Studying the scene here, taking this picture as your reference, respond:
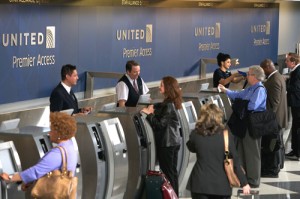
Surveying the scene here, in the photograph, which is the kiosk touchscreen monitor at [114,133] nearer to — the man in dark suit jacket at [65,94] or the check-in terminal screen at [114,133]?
the check-in terminal screen at [114,133]

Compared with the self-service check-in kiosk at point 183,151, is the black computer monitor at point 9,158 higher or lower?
higher

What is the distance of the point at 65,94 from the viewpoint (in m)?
8.33

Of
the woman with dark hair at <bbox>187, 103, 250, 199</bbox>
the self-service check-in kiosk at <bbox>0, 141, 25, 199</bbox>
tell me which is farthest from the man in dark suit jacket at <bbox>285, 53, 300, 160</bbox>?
the self-service check-in kiosk at <bbox>0, 141, 25, 199</bbox>

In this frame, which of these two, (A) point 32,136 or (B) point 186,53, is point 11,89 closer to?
(A) point 32,136

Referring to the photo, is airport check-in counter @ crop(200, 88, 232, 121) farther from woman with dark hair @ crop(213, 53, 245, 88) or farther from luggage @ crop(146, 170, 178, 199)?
luggage @ crop(146, 170, 178, 199)

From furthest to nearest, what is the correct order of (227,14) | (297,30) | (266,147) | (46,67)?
(297,30)
(227,14)
(266,147)
(46,67)

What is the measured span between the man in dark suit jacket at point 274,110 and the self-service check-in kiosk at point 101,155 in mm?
3170

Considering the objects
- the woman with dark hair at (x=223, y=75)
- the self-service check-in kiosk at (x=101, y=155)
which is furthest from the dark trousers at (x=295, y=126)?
the self-service check-in kiosk at (x=101, y=155)

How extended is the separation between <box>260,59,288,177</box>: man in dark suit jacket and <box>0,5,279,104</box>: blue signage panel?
2229 millimetres

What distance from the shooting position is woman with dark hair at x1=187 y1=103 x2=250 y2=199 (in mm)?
6719

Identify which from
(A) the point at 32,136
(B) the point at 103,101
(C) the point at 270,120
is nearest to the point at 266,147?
(C) the point at 270,120

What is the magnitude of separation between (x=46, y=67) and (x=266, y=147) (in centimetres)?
307

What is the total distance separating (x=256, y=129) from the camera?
9.73 metres

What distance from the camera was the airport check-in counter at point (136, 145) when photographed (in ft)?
27.5
